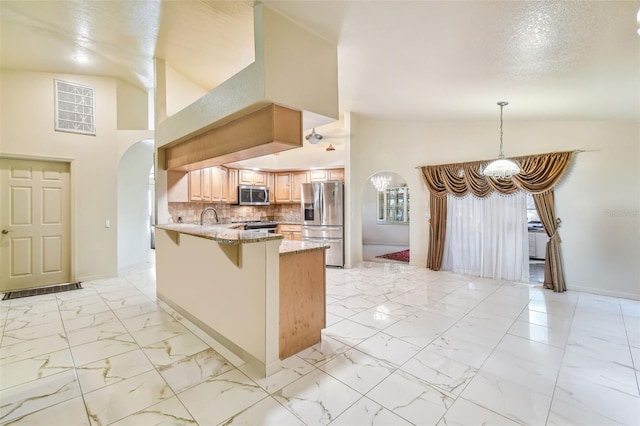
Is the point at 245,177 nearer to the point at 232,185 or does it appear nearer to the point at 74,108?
the point at 232,185

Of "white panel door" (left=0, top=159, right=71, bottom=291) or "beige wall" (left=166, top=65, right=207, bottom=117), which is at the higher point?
"beige wall" (left=166, top=65, right=207, bottom=117)

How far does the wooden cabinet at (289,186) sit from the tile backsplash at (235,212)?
1.31 feet

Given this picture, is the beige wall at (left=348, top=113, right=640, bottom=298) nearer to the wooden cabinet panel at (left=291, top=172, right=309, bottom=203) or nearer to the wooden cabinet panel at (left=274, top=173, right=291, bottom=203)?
the wooden cabinet panel at (left=291, top=172, right=309, bottom=203)

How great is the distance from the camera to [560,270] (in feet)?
14.9

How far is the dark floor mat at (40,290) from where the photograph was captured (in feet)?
13.8

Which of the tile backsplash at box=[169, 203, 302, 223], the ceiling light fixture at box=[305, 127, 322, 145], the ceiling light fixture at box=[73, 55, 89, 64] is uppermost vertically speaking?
the ceiling light fixture at box=[73, 55, 89, 64]

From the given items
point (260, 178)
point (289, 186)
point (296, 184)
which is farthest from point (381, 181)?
point (260, 178)

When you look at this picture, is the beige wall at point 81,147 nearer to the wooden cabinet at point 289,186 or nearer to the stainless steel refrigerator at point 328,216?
the wooden cabinet at point 289,186

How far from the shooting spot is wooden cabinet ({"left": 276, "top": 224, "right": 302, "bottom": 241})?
6.90 metres

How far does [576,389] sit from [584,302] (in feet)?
8.53

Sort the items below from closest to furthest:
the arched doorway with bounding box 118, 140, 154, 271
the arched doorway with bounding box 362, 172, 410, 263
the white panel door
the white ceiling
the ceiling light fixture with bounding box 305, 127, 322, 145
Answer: the white ceiling
the white panel door
the arched doorway with bounding box 118, 140, 154, 271
the ceiling light fixture with bounding box 305, 127, 322, 145
the arched doorway with bounding box 362, 172, 410, 263

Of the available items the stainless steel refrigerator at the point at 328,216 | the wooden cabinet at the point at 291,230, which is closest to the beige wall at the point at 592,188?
the stainless steel refrigerator at the point at 328,216

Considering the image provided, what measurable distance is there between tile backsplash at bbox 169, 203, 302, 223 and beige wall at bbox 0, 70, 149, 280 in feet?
3.54

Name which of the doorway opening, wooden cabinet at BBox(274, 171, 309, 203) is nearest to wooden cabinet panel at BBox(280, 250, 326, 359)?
wooden cabinet at BBox(274, 171, 309, 203)
